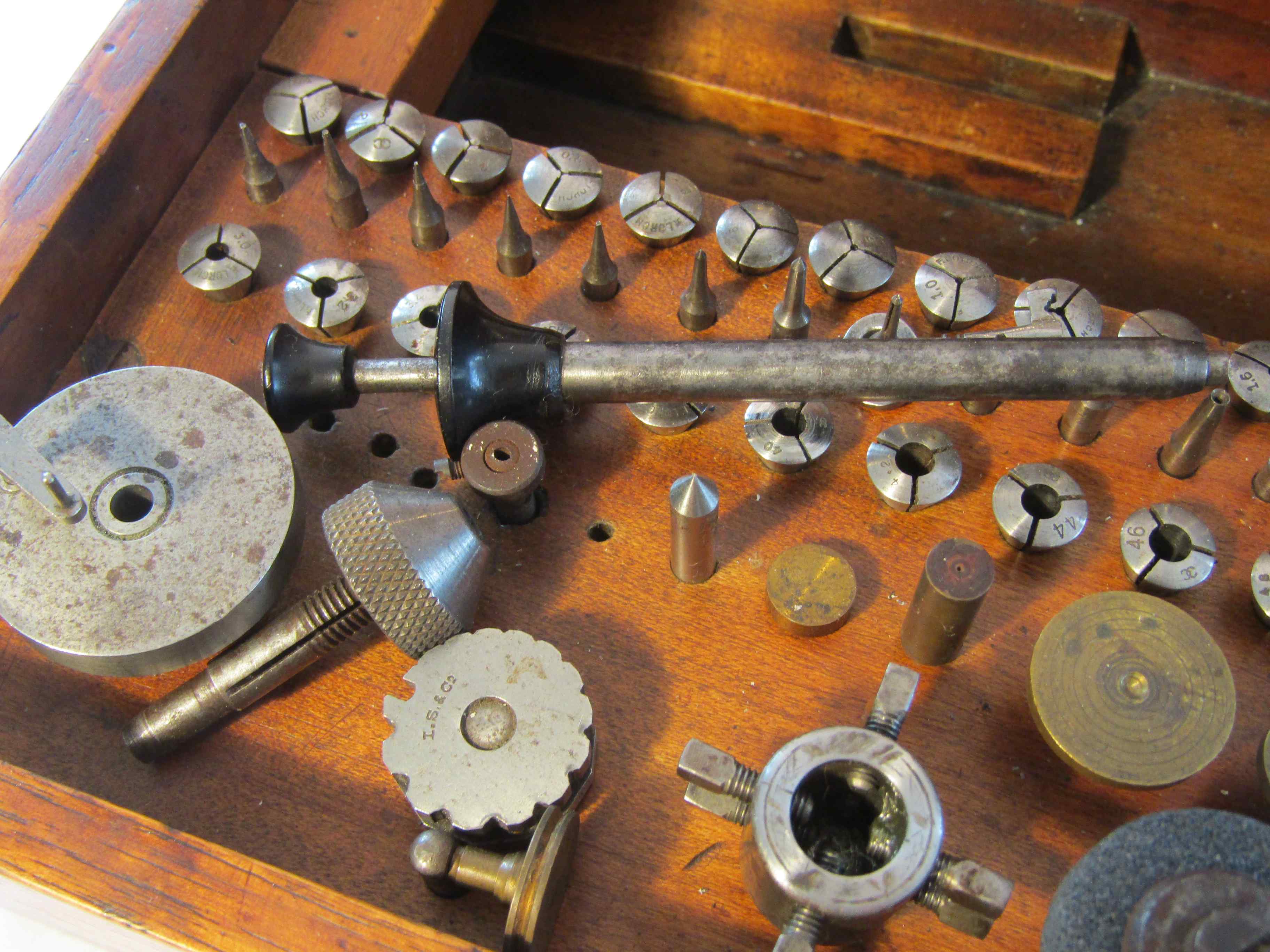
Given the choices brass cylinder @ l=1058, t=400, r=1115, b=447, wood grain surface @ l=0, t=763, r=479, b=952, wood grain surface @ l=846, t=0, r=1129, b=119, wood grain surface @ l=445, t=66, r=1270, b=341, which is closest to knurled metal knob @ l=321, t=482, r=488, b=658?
wood grain surface @ l=0, t=763, r=479, b=952

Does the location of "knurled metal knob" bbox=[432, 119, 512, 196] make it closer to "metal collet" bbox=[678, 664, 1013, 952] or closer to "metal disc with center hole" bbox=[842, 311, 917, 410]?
"metal disc with center hole" bbox=[842, 311, 917, 410]

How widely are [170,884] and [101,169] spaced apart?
2.91ft

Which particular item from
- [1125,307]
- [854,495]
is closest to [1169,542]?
[854,495]

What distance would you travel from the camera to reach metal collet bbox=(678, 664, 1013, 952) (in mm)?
871

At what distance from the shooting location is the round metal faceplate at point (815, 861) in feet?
2.84

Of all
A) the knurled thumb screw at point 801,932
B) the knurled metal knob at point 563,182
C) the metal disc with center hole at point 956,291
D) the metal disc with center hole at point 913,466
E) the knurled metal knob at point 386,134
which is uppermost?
the knurled metal knob at point 386,134

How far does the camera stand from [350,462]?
1.30 meters

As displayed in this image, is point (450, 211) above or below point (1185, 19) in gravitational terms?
Answer: below

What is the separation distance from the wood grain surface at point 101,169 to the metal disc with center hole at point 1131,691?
119cm

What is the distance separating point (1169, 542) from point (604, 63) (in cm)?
126

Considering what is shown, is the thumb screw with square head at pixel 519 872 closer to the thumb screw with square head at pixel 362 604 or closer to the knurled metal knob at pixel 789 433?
the thumb screw with square head at pixel 362 604

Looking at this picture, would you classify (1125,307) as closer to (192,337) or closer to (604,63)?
(604,63)

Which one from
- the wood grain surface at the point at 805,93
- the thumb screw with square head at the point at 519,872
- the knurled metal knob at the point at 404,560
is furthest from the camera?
the wood grain surface at the point at 805,93

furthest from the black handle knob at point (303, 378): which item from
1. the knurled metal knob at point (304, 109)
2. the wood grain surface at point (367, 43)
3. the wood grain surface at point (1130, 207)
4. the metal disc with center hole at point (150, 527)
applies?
the wood grain surface at point (1130, 207)
